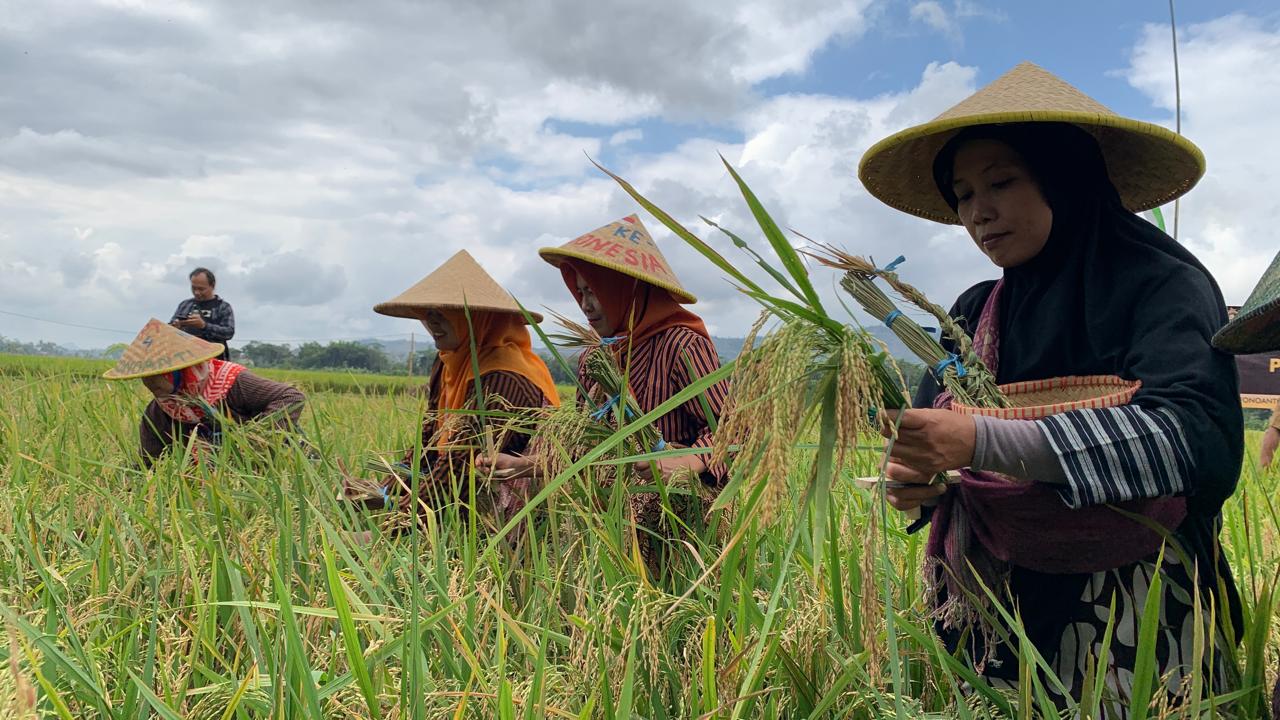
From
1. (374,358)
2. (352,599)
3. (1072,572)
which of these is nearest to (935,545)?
(1072,572)

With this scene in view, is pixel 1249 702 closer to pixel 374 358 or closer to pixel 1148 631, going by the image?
pixel 1148 631

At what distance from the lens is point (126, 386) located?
5273 mm

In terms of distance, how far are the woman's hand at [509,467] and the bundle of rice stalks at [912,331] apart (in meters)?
1.01

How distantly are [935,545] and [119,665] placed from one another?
4.73 ft

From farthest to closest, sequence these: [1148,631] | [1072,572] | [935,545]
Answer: [935,545] < [1072,572] < [1148,631]

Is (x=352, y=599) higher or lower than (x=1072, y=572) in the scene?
lower

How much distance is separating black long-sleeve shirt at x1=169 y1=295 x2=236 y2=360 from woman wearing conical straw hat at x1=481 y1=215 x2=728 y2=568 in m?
6.45

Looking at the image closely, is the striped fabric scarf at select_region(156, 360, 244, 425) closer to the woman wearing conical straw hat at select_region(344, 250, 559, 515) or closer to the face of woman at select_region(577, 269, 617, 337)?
the woman wearing conical straw hat at select_region(344, 250, 559, 515)

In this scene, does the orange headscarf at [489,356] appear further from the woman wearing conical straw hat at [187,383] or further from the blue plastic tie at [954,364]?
the blue plastic tie at [954,364]

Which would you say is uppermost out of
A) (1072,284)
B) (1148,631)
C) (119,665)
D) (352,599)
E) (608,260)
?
(608,260)

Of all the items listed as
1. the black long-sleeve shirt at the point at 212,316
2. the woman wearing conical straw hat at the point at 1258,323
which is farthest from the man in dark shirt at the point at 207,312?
the woman wearing conical straw hat at the point at 1258,323

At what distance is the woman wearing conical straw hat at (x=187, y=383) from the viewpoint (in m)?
4.15

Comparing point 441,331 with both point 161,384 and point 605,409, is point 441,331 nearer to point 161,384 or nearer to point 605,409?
point 605,409

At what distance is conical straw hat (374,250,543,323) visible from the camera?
3.26 metres
